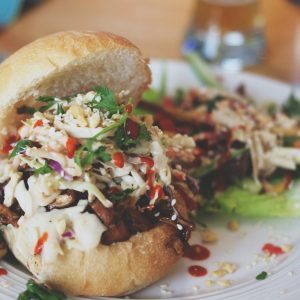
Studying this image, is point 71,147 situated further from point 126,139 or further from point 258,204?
point 258,204

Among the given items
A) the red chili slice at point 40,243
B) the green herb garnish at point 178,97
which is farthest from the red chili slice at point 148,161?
the green herb garnish at point 178,97

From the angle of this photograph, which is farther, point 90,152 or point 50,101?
point 50,101

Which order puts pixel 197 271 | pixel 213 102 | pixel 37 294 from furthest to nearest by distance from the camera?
pixel 213 102 → pixel 197 271 → pixel 37 294

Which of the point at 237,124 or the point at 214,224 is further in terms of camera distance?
the point at 237,124

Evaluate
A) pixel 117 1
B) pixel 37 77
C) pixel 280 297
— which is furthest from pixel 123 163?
pixel 117 1

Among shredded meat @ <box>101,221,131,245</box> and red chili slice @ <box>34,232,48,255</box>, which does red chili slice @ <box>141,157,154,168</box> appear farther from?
red chili slice @ <box>34,232,48,255</box>

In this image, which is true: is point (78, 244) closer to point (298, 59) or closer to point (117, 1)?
point (298, 59)

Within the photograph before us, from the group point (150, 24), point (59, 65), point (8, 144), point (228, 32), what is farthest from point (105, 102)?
point (150, 24)
